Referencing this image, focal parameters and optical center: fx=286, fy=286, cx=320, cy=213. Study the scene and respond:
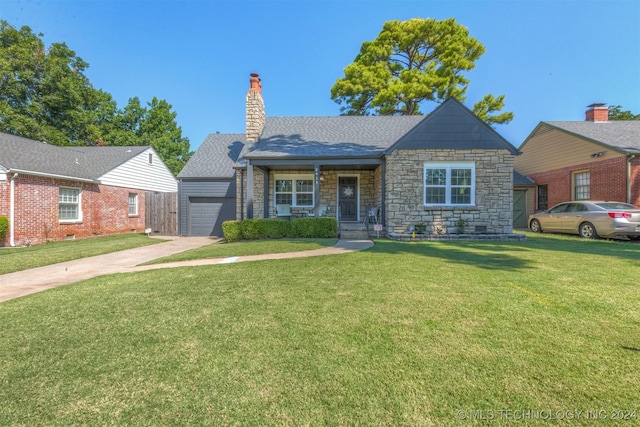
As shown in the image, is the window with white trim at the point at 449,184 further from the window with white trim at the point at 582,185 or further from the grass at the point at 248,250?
the window with white trim at the point at 582,185

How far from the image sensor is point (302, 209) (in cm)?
1338

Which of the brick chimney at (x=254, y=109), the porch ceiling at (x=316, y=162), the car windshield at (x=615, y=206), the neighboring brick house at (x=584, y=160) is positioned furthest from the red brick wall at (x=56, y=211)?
the car windshield at (x=615, y=206)

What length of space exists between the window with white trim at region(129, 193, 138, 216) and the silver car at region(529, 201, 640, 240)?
21.4 meters

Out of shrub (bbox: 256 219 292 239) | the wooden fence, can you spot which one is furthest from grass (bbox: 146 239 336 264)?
the wooden fence

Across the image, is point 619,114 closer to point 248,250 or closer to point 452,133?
point 452,133

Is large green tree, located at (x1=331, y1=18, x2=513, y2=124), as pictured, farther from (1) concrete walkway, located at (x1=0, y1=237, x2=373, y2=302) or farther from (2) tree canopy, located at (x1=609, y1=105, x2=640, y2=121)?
(2) tree canopy, located at (x1=609, y1=105, x2=640, y2=121)

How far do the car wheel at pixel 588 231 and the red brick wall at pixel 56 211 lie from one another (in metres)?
21.3

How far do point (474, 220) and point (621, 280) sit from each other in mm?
6114

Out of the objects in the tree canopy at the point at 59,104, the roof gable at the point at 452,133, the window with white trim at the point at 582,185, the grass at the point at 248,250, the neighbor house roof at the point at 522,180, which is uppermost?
the tree canopy at the point at 59,104

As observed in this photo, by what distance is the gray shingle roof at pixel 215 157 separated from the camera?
47.1 feet

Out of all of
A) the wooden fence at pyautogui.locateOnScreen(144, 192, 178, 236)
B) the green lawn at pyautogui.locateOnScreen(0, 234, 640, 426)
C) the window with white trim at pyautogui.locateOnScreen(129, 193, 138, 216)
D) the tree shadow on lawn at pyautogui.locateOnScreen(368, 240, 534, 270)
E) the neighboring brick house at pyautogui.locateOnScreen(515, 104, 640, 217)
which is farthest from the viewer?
the window with white trim at pyautogui.locateOnScreen(129, 193, 138, 216)

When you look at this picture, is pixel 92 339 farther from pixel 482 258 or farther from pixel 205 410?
pixel 482 258

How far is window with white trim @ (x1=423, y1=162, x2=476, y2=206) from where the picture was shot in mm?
Result: 10609

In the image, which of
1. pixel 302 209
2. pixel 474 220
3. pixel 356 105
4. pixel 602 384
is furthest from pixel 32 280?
pixel 356 105
